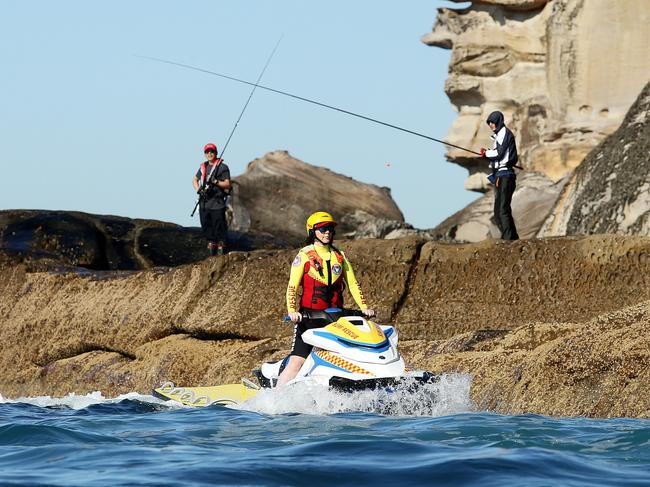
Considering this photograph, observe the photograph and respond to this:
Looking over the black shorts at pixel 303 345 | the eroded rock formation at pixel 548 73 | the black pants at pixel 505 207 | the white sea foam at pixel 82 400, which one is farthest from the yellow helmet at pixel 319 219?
the eroded rock formation at pixel 548 73

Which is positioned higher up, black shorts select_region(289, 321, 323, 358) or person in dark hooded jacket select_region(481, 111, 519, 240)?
person in dark hooded jacket select_region(481, 111, 519, 240)

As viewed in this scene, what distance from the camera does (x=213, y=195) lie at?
65.6 ft

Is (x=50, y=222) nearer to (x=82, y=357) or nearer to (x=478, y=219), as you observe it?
(x=82, y=357)

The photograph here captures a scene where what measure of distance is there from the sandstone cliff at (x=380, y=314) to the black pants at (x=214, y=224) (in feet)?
6.78

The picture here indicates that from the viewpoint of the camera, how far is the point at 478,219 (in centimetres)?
3098

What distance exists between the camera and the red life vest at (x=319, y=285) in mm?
12586

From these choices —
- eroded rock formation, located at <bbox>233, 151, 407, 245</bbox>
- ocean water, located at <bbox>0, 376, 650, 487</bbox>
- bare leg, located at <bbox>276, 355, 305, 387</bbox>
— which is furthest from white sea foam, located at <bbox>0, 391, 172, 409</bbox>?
eroded rock formation, located at <bbox>233, 151, 407, 245</bbox>

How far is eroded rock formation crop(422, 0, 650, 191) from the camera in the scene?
34.9m

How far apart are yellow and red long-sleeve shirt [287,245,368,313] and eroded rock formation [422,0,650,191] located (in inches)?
906

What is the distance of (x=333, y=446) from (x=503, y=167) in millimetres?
8544

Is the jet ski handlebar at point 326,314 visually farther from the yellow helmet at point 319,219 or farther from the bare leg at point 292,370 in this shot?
the yellow helmet at point 319,219

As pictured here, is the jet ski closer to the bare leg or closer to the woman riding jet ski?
the bare leg

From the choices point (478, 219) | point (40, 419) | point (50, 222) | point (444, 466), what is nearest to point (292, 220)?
point (478, 219)

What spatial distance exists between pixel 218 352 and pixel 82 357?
8.85 feet
